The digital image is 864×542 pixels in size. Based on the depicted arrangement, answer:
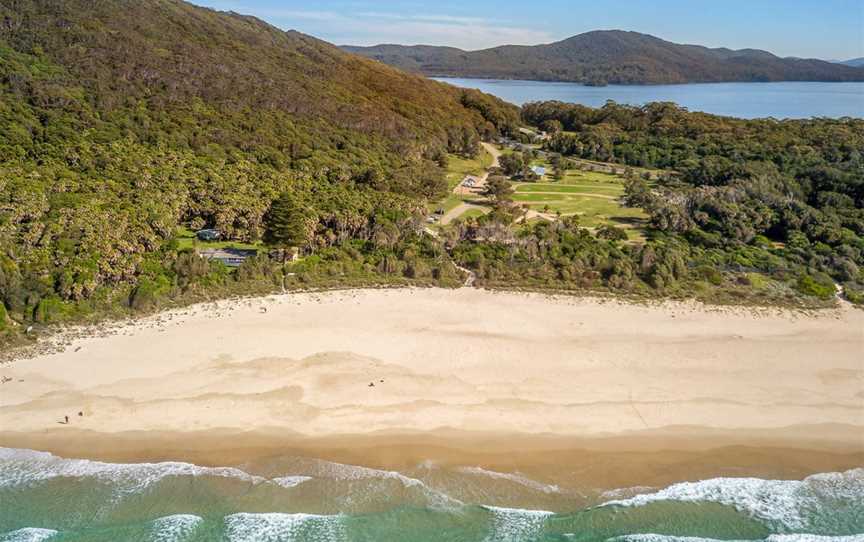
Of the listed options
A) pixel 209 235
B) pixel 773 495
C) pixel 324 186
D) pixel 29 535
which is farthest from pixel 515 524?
pixel 324 186

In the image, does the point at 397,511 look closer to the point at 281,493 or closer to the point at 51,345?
the point at 281,493

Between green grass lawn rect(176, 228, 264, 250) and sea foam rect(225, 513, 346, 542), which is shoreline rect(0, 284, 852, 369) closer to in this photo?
green grass lawn rect(176, 228, 264, 250)

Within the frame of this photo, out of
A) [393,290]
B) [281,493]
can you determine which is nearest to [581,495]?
[281,493]

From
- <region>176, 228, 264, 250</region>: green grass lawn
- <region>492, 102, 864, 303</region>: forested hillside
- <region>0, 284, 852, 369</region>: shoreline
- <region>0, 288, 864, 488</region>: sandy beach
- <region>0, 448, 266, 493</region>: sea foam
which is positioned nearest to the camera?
<region>0, 448, 266, 493</region>: sea foam

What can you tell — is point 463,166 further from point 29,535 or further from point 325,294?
point 29,535

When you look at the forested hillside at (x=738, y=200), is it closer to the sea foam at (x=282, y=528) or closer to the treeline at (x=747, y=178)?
the treeline at (x=747, y=178)

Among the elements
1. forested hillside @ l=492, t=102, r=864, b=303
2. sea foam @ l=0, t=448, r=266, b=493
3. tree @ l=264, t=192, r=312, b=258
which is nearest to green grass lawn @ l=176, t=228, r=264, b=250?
tree @ l=264, t=192, r=312, b=258

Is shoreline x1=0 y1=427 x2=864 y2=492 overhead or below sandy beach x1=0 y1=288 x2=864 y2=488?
below
